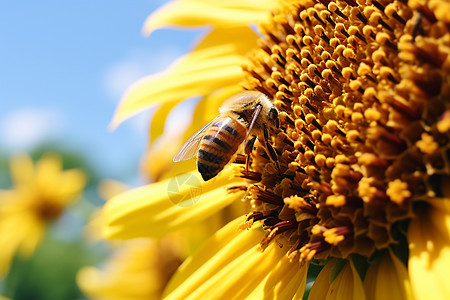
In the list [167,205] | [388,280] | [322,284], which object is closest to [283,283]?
[322,284]

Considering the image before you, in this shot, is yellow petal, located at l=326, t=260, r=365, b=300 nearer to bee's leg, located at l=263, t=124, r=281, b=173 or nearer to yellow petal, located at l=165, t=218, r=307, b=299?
yellow petal, located at l=165, t=218, r=307, b=299

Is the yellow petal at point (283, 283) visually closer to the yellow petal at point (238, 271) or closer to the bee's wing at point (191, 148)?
the yellow petal at point (238, 271)

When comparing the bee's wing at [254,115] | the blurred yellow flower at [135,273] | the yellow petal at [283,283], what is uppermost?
the bee's wing at [254,115]

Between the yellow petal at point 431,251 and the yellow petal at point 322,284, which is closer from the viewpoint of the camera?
the yellow petal at point 431,251

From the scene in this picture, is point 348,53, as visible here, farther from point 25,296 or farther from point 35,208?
point 25,296

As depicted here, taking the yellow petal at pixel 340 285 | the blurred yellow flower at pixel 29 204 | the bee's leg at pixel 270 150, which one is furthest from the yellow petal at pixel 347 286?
the blurred yellow flower at pixel 29 204

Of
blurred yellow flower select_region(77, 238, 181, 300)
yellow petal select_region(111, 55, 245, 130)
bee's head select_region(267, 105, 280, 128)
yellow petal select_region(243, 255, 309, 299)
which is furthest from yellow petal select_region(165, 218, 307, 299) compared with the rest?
blurred yellow flower select_region(77, 238, 181, 300)
